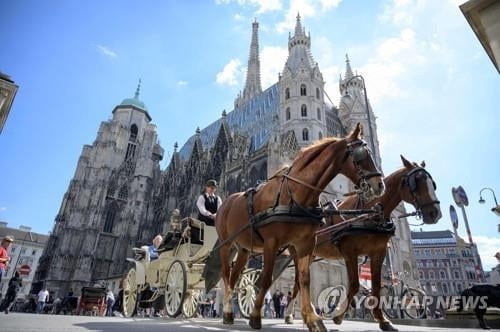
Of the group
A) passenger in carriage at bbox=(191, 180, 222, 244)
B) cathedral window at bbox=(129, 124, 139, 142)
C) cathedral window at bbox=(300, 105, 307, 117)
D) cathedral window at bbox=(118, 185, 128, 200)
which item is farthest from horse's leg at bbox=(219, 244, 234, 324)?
cathedral window at bbox=(129, 124, 139, 142)

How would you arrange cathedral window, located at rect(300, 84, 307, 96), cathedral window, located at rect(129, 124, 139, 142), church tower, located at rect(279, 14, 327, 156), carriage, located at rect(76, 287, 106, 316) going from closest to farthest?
Result: 1. carriage, located at rect(76, 287, 106, 316)
2. church tower, located at rect(279, 14, 327, 156)
3. cathedral window, located at rect(300, 84, 307, 96)
4. cathedral window, located at rect(129, 124, 139, 142)

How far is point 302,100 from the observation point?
3334 centimetres

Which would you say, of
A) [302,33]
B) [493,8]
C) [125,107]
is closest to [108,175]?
[125,107]

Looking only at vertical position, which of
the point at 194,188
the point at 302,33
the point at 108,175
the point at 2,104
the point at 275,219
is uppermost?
the point at 302,33

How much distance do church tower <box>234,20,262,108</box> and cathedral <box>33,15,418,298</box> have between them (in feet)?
39.2

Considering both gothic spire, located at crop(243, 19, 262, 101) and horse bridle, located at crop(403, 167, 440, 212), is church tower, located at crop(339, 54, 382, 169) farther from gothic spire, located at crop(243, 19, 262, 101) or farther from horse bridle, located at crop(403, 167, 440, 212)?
horse bridle, located at crop(403, 167, 440, 212)

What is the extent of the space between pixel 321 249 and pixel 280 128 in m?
28.3

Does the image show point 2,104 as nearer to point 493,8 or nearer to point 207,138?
point 493,8

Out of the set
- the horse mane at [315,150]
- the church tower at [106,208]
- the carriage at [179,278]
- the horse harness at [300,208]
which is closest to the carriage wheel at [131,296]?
the carriage at [179,278]

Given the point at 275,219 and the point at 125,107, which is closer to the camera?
the point at 275,219

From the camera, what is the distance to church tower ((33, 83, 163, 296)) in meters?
40.8

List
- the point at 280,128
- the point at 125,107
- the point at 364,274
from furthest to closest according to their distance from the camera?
1. the point at 125,107
2. the point at 280,128
3. the point at 364,274

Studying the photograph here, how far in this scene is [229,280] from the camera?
5012 millimetres

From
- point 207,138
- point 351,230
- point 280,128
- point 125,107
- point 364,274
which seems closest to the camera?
point 351,230
